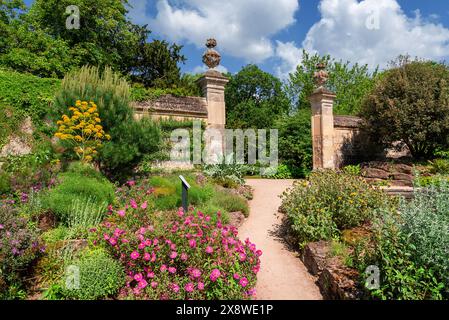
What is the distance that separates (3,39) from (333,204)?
16837 millimetres

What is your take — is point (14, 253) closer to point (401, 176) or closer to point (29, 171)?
point (29, 171)

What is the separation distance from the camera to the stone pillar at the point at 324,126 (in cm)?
1028

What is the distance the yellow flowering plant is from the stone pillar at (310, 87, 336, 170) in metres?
7.44

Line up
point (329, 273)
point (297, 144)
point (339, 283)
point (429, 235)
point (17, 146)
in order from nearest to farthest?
point (429, 235) → point (339, 283) → point (329, 273) → point (17, 146) → point (297, 144)

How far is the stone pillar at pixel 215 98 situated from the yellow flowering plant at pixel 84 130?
3586 millimetres

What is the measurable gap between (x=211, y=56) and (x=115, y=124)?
12.9 ft

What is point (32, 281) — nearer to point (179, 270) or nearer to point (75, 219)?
point (75, 219)

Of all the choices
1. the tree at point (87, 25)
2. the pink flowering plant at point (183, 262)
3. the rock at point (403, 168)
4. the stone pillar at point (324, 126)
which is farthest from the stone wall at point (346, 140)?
Answer: the tree at point (87, 25)

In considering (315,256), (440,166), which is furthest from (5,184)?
(440,166)

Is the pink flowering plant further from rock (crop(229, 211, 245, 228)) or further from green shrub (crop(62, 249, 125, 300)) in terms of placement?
rock (crop(229, 211, 245, 228))

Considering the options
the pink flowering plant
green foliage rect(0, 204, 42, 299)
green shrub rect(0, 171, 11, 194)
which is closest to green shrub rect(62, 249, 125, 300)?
the pink flowering plant

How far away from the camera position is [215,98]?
9.12 m

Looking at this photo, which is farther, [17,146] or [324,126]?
[324,126]

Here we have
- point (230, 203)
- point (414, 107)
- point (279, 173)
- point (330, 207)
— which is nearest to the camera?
point (330, 207)
